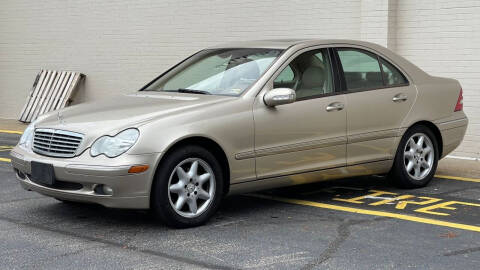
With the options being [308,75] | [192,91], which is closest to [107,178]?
[192,91]

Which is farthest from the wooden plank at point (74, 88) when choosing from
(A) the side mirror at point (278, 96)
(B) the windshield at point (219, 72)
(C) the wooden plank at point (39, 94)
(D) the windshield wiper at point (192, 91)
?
(A) the side mirror at point (278, 96)

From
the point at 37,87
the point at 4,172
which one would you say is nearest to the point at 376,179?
the point at 4,172

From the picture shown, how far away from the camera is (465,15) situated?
423 inches

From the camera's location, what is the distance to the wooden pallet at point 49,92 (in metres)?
15.7

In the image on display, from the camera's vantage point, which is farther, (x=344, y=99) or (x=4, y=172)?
(x=4, y=172)

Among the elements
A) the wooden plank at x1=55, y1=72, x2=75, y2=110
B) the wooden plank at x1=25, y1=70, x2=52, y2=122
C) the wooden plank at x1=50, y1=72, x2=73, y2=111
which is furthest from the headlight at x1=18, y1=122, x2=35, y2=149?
the wooden plank at x1=25, y1=70, x2=52, y2=122

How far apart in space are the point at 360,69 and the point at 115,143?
2.78m

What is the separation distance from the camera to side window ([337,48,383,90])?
303 inches

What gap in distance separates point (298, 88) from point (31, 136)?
7.84 feet

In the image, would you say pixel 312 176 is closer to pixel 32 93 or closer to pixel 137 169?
pixel 137 169

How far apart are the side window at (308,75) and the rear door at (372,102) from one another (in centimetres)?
18

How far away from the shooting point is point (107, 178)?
6109mm

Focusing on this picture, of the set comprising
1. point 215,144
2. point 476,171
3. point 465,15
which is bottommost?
point 476,171

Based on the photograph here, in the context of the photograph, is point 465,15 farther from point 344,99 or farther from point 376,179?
point 344,99
